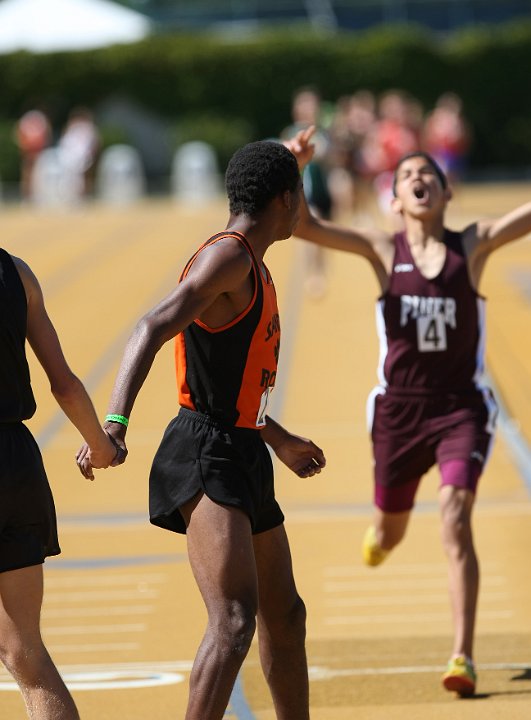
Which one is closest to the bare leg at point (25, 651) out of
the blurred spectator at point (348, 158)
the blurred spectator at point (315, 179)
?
the blurred spectator at point (315, 179)

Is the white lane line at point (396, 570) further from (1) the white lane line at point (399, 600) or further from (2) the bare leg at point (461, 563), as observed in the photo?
(2) the bare leg at point (461, 563)

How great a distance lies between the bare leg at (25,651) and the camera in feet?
15.0

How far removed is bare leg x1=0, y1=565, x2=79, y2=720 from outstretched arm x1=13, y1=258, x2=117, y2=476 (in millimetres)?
439

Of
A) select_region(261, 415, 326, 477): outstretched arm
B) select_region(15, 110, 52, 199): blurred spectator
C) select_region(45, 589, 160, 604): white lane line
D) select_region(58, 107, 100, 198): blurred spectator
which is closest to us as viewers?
select_region(261, 415, 326, 477): outstretched arm

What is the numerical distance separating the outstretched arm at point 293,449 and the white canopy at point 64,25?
119ft

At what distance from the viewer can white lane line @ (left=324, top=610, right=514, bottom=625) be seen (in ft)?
23.2

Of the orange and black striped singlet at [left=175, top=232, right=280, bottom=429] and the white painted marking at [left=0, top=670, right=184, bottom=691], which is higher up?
the orange and black striped singlet at [left=175, top=232, right=280, bottom=429]

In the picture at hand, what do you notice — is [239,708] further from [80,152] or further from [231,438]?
[80,152]

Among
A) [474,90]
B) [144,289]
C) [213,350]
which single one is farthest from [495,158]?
[213,350]

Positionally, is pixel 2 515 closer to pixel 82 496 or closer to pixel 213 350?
pixel 213 350

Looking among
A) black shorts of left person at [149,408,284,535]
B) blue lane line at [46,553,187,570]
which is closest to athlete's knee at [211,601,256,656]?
black shorts of left person at [149,408,284,535]

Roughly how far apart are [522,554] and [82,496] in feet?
9.98

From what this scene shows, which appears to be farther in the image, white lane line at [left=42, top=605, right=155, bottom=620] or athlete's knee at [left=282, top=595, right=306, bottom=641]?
white lane line at [left=42, top=605, right=155, bottom=620]

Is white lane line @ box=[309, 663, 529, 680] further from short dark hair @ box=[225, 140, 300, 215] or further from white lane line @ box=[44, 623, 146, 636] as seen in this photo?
short dark hair @ box=[225, 140, 300, 215]
